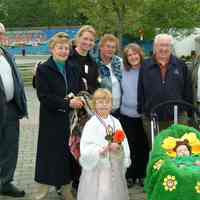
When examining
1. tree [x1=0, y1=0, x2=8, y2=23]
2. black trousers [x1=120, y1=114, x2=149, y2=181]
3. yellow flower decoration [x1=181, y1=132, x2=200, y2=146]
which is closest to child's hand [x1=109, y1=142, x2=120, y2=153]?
yellow flower decoration [x1=181, y1=132, x2=200, y2=146]

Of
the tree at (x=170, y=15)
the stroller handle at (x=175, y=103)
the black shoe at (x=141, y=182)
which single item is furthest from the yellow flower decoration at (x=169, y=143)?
the tree at (x=170, y=15)

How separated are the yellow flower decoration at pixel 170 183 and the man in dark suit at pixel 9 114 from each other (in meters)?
2.54

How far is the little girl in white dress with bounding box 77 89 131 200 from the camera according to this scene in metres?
5.51

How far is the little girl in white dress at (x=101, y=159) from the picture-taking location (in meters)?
5.51

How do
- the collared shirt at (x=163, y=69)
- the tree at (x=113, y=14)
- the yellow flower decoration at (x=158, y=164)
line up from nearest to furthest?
the yellow flower decoration at (x=158, y=164), the collared shirt at (x=163, y=69), the tree at (x=113, y=14)

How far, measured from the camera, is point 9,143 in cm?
659

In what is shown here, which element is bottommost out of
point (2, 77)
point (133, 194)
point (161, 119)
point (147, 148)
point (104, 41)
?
point (133, 194)

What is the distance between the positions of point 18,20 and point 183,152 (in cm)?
5208

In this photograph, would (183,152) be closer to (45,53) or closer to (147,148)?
(147,148)

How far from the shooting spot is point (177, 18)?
1185 inches

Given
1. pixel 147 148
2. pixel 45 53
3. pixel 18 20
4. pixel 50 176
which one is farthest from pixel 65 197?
pixel 18 20

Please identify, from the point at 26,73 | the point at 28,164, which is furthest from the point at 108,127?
the point at 26,73

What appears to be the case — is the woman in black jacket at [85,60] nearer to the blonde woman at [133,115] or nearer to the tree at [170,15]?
the blonde woman at [133,115]

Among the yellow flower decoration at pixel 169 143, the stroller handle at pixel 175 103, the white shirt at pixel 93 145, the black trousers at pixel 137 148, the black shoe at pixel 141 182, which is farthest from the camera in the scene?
the black shoe at pixel 141 182
